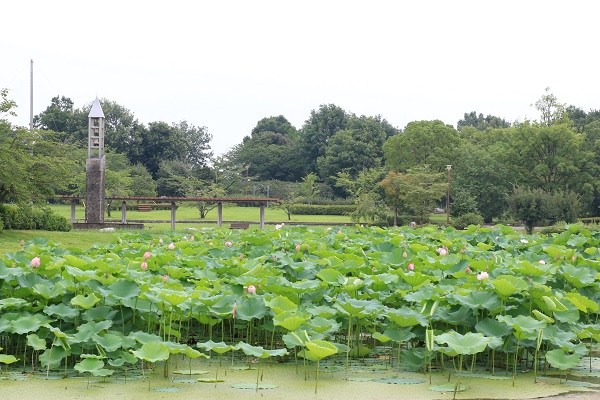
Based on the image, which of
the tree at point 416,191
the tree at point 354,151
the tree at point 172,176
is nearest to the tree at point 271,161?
the tree at point 354,151

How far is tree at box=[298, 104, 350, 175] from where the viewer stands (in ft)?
204

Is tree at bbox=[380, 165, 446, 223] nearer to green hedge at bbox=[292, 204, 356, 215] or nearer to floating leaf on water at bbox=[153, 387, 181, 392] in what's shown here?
green hedge at bbox=[292, 204, 356, 215]

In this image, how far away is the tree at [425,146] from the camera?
4516 cm

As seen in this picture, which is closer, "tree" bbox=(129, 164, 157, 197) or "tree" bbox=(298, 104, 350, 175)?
"tree" bbox=(129, 164, 157, 197)

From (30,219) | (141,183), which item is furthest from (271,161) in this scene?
(30,219)

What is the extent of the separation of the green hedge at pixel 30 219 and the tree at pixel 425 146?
93.3 ft

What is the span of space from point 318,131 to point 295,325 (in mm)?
59131

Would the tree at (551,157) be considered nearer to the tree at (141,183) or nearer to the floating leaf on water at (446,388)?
the tree at (141,183)

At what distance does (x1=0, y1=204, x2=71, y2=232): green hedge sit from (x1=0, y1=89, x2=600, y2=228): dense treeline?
1.27 metres

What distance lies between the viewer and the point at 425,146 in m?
46.2

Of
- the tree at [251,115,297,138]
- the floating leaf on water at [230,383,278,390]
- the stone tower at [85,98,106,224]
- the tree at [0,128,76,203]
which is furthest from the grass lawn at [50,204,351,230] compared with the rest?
the floating leaf on water at [230,383,278,390]

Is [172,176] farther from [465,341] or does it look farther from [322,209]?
[465,341]

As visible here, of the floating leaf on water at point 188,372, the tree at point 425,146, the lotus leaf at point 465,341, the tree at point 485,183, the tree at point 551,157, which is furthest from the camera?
the tree at point 425,146

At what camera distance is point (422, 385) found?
4.02 meters
